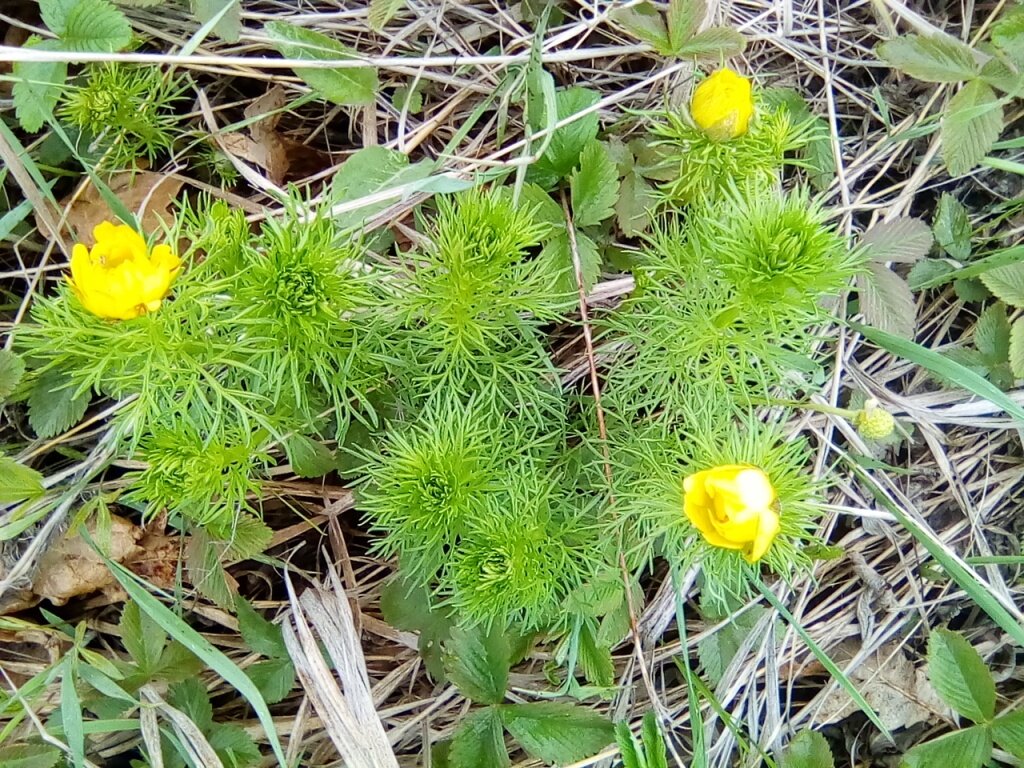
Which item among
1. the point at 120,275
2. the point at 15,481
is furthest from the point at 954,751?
the point at 15,481

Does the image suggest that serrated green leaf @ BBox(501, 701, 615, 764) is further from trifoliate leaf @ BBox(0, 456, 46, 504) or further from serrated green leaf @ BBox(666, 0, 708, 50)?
serrated green leaf @ BBox(666, 0, 708, 50)

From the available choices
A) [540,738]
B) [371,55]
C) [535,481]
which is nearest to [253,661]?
[540,738]

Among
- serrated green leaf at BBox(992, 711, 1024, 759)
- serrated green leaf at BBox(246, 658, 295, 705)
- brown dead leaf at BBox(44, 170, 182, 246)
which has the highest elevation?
brown dead leaf at BBox(44, 170, 182, 246)

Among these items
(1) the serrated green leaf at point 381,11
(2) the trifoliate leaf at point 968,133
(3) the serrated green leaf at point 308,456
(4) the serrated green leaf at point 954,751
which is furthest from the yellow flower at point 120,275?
(4) the serrated green leaf at point 954,751

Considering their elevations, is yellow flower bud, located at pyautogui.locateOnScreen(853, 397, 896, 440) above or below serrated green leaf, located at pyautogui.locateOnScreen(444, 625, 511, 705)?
above

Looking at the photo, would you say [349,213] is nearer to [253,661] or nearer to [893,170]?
[253,661]

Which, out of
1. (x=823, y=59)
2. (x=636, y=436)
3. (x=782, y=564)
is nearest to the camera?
(x=782, y=564)

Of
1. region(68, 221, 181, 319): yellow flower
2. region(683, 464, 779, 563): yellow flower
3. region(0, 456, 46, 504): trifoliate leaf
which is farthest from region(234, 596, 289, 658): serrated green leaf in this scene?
region(683, 464, 779, 563): yellow flower
